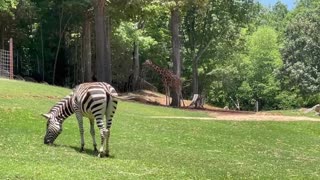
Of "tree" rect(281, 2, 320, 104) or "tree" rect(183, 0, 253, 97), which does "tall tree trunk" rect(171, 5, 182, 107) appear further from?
"tree" rect(281, 2, 320, 104)

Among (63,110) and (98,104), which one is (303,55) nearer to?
(63,110)

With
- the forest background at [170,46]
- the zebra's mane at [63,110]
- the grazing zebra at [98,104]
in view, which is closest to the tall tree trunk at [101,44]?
the forest background at [170,46]

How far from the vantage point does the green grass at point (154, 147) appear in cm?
1260

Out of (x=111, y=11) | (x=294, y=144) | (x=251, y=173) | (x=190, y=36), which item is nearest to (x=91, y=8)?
(x=111, y=11)

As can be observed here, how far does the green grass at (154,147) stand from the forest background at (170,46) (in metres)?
10.4

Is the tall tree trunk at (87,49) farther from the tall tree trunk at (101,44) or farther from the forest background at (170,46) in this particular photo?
the tall tree trunk at (101,44)

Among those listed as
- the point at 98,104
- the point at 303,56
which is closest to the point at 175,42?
the point at 303,56

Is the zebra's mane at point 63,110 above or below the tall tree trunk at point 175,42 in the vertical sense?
below

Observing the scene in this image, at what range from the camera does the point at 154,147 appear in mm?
18641

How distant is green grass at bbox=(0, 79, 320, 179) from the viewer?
1260cm

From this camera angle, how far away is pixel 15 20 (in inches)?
1797

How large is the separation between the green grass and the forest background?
10408 millimetres

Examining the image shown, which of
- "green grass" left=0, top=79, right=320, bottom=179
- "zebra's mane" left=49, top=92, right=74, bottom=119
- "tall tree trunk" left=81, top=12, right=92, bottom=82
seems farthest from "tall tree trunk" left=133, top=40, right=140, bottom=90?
"zebra's mane" left=49, top=92, right=74, bottom=119

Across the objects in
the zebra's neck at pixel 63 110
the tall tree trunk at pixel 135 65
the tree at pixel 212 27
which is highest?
the tree at pixel 212 27
